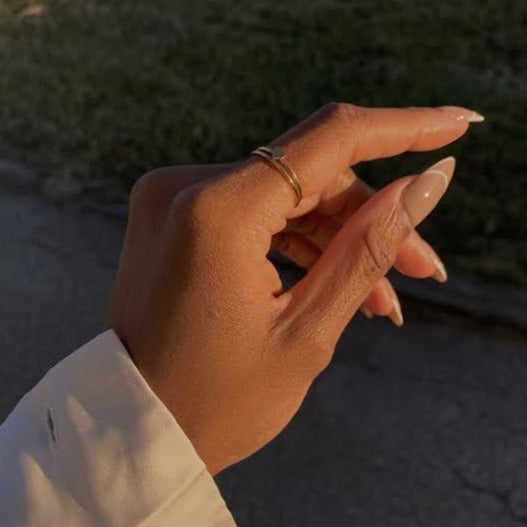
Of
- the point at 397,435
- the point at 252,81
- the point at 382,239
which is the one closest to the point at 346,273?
the point at 382,239

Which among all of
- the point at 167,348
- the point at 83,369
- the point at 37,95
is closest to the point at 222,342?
the point at 167,348

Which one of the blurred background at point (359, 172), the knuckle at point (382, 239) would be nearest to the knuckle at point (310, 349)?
the knuckle at point (382, 239)

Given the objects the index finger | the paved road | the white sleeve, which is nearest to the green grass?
the paved road

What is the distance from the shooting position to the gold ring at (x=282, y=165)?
157 centimetres

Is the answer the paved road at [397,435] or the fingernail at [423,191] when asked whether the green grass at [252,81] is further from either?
the fingernail at [423,191]

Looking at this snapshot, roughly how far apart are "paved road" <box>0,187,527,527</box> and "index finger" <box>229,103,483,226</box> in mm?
890

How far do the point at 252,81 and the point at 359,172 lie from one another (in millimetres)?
685

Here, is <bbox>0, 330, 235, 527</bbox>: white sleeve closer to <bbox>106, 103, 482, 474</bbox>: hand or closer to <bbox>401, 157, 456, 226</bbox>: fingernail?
<bbox>106, 103, 482, 474</bbox>: hand

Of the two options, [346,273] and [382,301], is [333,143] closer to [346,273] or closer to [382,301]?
[346,273]

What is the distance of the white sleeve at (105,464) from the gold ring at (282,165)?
0.37m

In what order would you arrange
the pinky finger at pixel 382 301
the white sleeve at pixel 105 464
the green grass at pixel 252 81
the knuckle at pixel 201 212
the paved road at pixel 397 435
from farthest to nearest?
the green grass at pixel 252 81, the paved road at pixel 397 435, the pinky finger at pixel 382 301, the knuckle at pixel 201 212, the white sleeve at pixel 105 464

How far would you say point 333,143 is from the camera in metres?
1.65

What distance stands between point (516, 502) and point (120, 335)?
1158mm

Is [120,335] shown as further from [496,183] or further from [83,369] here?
[496,183]
